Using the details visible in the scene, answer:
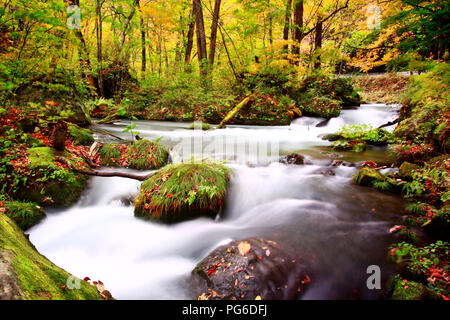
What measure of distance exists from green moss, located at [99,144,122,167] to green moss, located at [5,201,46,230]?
1.95 m

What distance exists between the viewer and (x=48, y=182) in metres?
4.16

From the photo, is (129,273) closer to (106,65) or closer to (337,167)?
(337,167)

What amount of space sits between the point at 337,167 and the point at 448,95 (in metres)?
2.75

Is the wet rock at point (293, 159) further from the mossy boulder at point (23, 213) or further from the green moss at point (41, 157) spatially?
the mossy boulder at point (23, 213)

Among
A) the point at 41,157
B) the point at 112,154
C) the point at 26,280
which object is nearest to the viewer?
the point at 26,280

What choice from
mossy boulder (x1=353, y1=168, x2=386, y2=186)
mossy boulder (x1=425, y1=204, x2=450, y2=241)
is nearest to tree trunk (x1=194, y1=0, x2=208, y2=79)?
mossy boulder (x1=353, y1=168, x2=386, y2=186)

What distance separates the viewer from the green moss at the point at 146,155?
5594mm

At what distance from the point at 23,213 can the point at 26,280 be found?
3.23 meters

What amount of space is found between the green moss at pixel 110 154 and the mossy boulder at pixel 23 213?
76.5 inches

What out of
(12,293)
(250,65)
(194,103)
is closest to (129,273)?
(12,293)

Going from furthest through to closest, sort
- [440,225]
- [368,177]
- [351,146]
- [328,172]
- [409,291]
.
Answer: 1. [351,146]
2. [328,172]
3. [368,177]
4. [440,225]
5. [409,291]

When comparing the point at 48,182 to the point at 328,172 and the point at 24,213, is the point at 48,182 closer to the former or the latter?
the point at 24,213

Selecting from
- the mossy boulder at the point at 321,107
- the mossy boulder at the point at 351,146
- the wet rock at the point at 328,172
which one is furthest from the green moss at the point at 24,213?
the mossy boulder at the point at 321,107

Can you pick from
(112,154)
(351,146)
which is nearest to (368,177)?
(351,146)
